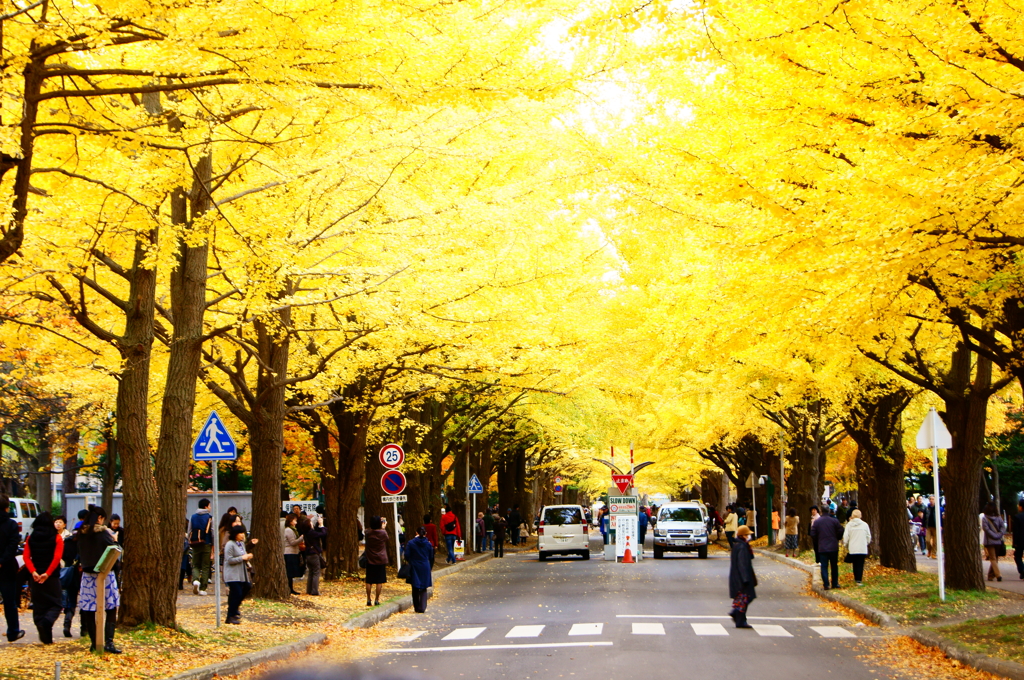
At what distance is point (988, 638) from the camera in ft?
43.4

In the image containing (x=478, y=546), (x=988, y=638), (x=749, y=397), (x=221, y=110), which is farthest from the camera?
(x=478, y=546)

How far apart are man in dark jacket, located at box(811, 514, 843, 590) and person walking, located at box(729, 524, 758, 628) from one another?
576 cm

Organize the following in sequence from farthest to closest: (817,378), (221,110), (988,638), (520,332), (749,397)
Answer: (749,397) < (817,378) < (520,332) < (988,638) < (221,110)

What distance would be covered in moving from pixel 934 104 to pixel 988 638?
6.39 metres

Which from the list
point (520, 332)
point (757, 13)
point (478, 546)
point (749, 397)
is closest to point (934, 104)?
point (757, 13)

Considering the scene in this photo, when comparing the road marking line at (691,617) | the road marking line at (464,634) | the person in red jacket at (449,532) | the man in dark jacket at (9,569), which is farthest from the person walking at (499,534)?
the man in dark jacket at (9,569)

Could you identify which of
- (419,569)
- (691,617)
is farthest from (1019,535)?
(419,569)

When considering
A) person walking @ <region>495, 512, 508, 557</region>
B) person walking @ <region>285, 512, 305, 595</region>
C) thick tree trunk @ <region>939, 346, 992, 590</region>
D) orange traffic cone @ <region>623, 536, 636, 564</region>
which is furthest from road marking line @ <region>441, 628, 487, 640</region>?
person walking @ <region>495, 512, 508, 557</region>

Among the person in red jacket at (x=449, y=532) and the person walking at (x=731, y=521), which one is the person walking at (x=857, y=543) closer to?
the person walking at (x=731, y=521)

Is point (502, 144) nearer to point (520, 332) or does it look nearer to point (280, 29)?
point (520, 332)

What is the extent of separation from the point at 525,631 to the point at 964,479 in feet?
25.9

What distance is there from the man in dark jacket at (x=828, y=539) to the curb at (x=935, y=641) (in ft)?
1.37

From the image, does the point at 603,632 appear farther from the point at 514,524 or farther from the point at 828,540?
the point at 514,524

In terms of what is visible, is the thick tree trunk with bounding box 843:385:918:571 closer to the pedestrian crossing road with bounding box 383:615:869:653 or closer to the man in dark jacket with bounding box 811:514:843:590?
the man in dark jacket with bounding box 811:514:843:590
